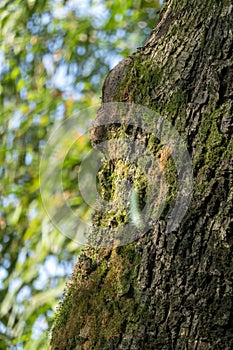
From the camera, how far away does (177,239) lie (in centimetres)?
99

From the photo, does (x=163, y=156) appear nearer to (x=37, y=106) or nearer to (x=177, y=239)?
(x=177, y=239)

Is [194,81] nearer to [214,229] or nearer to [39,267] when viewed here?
[214,229]

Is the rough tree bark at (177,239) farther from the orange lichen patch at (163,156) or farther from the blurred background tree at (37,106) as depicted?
the blurred background tree at (37,106)

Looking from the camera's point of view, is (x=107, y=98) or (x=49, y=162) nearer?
(x=107, y=98)

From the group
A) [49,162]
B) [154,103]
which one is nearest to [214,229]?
[154,103]

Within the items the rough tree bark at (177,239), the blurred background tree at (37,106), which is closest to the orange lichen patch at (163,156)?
the rough tree bark at (177,239)

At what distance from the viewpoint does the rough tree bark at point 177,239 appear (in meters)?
0.96

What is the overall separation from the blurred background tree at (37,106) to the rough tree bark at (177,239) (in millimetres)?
1632

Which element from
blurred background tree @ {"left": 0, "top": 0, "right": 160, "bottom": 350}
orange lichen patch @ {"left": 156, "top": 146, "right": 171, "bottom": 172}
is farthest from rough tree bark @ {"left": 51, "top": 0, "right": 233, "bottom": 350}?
blurred background tree @ {"left": 0, "top": 0, "right": 160, "bottom": 350}

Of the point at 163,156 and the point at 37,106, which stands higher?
the point at 37,106

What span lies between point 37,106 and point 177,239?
234 cm

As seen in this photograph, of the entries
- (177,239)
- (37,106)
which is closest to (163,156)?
(177,239)

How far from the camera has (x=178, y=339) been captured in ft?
3.12

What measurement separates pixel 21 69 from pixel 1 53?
0.11 meters
